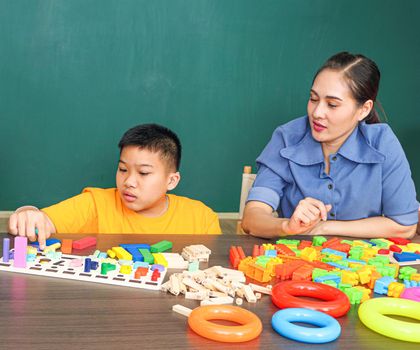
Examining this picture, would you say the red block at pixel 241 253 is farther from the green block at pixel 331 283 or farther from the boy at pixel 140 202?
the boy at pixel 140 202

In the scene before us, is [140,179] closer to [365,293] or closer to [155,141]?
[155,141]

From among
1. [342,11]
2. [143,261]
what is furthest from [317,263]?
[342,11]

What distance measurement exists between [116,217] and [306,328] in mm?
917

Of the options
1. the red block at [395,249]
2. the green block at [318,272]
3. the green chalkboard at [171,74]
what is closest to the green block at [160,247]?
the green block at [318,272]

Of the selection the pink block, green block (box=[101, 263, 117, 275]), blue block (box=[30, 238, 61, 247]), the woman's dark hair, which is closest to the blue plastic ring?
the pink block

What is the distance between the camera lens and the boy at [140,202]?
5.35ft

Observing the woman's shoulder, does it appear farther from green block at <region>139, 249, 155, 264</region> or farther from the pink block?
green block at <region>139, 249, 155, 264</region>

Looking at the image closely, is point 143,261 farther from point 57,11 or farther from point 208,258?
point 57,11

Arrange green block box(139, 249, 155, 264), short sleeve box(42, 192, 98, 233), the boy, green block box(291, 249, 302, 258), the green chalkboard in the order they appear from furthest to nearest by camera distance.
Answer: the green chalkboard, the boy, short sleeve box(42, 192, 98, 233), green block box(291, 249, 302, 258), green block box(139, 249, 155, 264)

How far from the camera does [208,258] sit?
124 cm

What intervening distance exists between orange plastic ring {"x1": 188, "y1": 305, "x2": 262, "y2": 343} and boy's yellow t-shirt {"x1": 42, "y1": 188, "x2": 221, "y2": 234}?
727mm

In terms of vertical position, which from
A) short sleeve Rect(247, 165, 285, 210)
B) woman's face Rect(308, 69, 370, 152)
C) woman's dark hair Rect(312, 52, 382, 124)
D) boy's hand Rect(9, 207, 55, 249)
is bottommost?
boy's hand Rect(9, 207, 55, 249)

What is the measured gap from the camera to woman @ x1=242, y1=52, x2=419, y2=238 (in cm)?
173

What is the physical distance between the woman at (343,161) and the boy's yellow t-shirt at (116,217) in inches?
6.7
